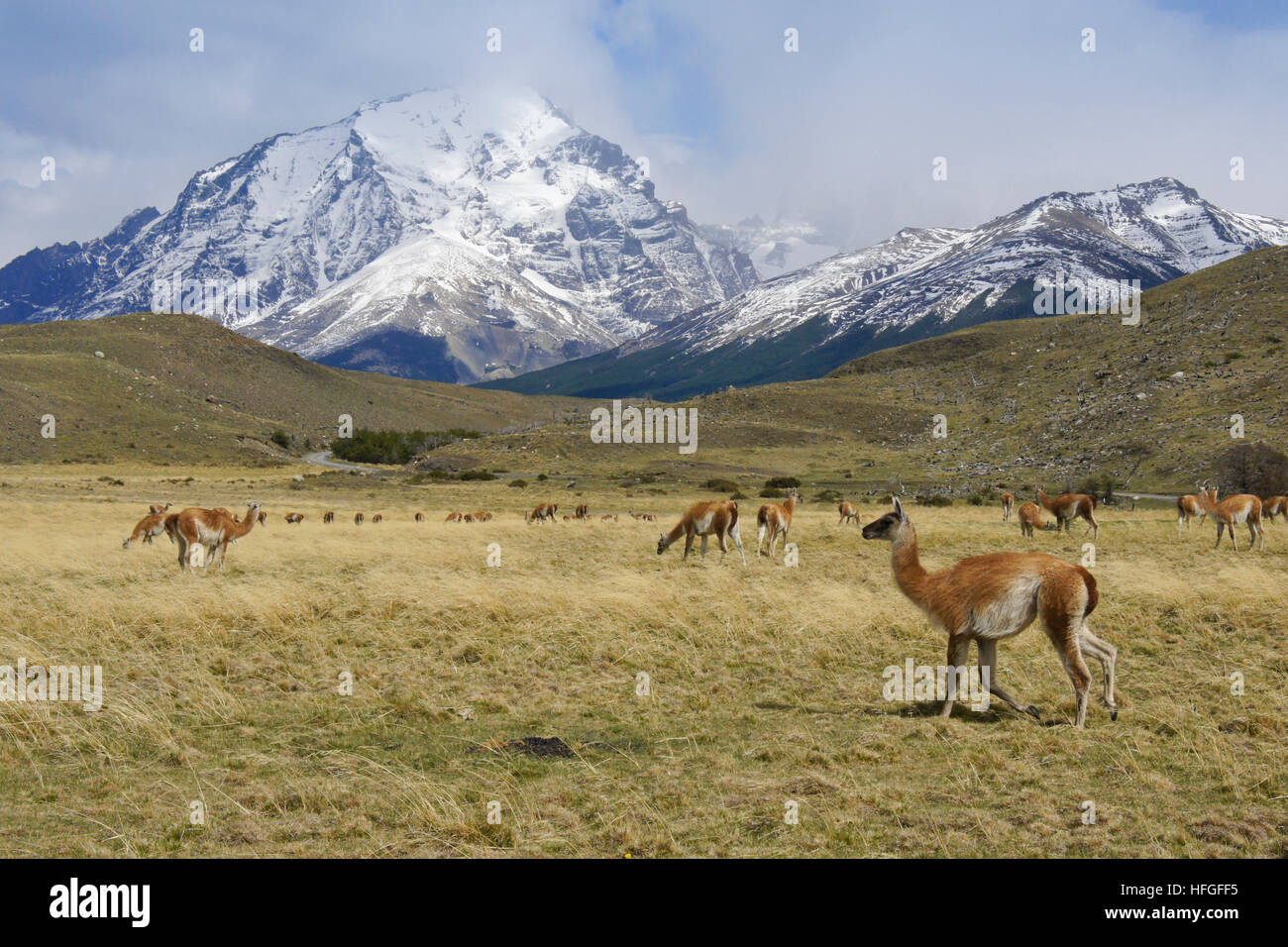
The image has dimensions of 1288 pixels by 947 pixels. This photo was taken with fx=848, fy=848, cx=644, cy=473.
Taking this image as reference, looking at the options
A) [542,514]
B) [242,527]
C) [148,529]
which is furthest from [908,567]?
[542,514]

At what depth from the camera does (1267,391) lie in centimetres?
6688

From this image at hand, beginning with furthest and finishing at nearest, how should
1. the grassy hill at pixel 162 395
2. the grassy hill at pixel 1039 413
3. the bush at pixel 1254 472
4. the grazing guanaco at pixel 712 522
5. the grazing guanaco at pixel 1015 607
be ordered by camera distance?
1. the grassy hill at pixel 162 395
2. the grassy hill at pixel 1039 413
3. the bush at pixel 1254 472
4. the grazing guanaco at pixel 712 522
5. the grazing guanaco at pixel 1015 607

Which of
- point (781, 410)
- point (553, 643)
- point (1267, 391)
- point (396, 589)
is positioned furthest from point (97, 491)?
point (1267, 391)

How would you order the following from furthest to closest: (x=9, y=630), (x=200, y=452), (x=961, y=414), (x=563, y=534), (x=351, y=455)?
(x=351, y=455) < (x=200, y=452) < (x=961, y=414) < (x=563, y=534) < (x=9, y=630)

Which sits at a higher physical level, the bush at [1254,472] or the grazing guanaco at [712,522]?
the bush at [1254,472]

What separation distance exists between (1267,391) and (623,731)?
3002 inches

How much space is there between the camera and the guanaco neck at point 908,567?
1002 centimetres

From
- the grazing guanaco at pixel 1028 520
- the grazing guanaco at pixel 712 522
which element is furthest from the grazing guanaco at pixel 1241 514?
the grazing guanaco at pixel 712 522

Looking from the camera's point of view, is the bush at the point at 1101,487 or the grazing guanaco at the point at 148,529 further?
the bush at the point at 1101,487

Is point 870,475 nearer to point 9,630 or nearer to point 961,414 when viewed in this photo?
point 961,414

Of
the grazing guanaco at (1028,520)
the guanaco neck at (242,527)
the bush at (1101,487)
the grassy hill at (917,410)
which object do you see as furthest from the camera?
the grassy hill at (917,410)

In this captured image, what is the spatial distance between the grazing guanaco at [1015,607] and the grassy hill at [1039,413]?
179 ft

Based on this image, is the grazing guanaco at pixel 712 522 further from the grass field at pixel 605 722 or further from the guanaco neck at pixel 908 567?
the guanaco neck at pixel 908 567

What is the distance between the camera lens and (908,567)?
10.3 metres
